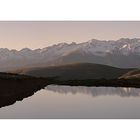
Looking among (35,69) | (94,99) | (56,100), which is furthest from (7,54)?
(94,99)

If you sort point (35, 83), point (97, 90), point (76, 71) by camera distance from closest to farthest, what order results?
1. point (76, 71)
2. point (35, 83)
3. point (97, 90)

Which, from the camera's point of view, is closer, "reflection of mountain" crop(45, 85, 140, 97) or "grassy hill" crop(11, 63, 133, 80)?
"grassy hill" crop(11, 63, 133, 80)

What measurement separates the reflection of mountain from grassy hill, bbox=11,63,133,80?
2.61 ft

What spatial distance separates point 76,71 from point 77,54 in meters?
1.05

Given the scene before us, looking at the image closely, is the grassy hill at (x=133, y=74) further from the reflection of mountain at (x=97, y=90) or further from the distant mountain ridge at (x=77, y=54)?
the reflection of mountain at (x=97, y=90)

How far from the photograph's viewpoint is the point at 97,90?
3216 centimetres

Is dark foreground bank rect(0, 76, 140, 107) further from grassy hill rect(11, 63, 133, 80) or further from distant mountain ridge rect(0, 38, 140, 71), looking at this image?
distant mountain ridge rect(0, 38, 140, 71)

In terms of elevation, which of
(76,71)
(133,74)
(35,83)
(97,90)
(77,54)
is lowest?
(97,90)

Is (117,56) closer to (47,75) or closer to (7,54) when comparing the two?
(47,75)

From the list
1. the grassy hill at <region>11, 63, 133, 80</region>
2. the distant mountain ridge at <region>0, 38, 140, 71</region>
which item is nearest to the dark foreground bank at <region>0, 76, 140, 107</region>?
the grassy hill at <region>11, 63, 133, 80</region>

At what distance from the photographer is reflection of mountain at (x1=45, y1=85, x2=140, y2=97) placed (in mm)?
30125

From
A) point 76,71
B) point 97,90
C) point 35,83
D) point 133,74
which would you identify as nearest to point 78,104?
point 76,71

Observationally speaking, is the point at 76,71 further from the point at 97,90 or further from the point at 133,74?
the point at 133,74

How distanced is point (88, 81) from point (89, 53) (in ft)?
6.58
